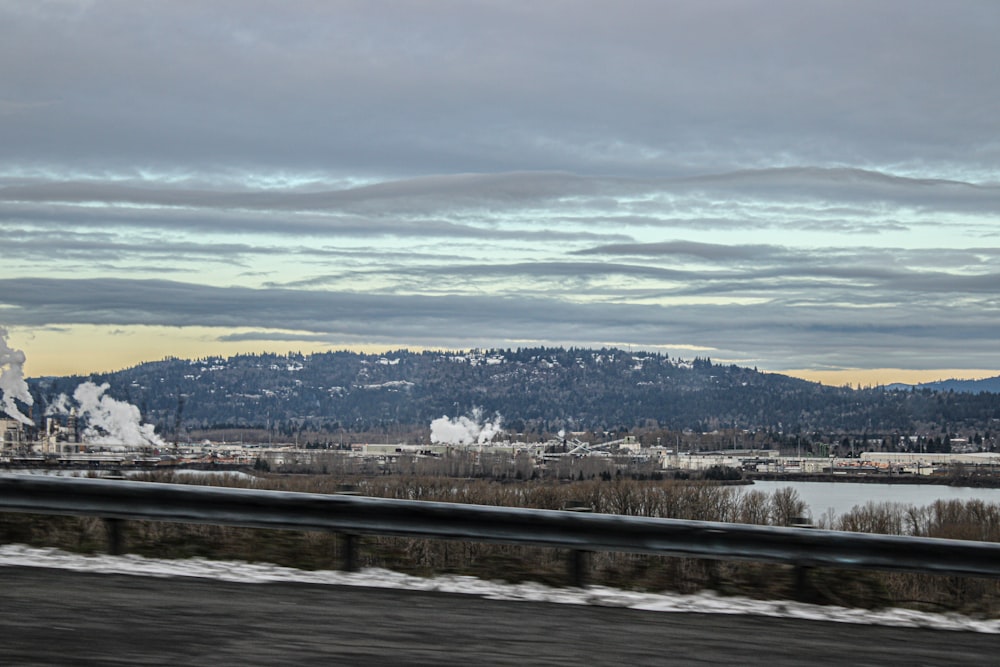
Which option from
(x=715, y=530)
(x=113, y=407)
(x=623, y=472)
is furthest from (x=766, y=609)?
(x=113, y=407)

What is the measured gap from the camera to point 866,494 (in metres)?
51.0

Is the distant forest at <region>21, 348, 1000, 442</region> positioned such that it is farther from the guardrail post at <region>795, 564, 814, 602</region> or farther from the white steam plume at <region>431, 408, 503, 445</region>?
the guardrail post at <region>795, 564, 814, 602</region>

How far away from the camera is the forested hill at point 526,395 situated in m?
100

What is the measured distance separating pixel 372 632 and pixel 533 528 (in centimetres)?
237

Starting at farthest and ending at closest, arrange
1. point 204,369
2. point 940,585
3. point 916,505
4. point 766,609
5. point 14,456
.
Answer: point 204,369
point 916,505
point 14,456
point 940,585
point 766,609

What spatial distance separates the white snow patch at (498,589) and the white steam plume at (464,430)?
249 feet

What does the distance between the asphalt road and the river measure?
3058cm

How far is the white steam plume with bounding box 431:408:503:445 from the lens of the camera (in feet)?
295

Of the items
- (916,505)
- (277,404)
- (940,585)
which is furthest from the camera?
(277,404)

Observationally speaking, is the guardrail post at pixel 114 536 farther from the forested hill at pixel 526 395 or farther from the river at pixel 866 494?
the forested hill at pixel 526 395

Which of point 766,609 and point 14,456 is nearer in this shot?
point 766,609

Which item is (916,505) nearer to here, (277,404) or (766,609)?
(766,609)

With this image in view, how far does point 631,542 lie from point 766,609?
1.13 meters

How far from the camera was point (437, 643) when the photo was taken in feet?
21.4
